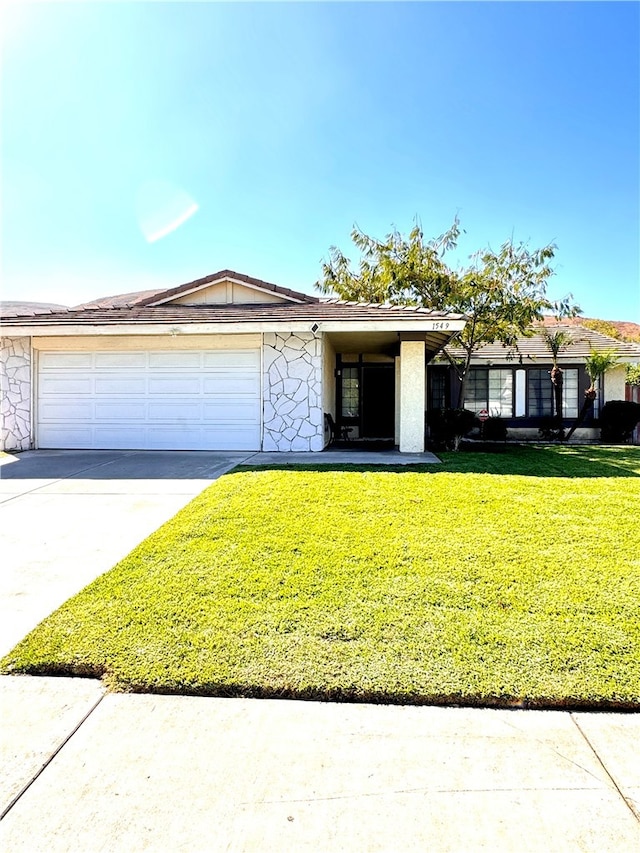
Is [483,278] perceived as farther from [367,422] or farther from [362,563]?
[362,563]

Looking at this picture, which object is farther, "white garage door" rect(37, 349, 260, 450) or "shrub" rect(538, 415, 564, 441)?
"shrub" rect(538, 415, 564, 441)

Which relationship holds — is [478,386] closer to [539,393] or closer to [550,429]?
[539,393]

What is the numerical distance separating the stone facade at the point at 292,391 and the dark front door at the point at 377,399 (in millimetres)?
4699

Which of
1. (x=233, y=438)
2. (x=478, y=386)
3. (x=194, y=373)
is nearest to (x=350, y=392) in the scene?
(x=478, y=386)

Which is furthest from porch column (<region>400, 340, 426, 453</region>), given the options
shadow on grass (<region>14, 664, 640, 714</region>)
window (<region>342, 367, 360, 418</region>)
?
shadow on grass (<region>14, 664, 640, 714</region>)

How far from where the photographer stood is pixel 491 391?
17.3m

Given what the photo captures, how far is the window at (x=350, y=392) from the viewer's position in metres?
15.6

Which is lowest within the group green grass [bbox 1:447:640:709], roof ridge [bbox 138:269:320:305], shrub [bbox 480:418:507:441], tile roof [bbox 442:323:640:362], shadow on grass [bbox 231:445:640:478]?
green grass [bbox 1:447:640:709]

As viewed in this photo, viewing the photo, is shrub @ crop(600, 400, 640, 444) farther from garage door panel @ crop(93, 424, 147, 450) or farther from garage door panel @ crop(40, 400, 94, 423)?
garage door panel @ crop(40, 400, 94, 423)

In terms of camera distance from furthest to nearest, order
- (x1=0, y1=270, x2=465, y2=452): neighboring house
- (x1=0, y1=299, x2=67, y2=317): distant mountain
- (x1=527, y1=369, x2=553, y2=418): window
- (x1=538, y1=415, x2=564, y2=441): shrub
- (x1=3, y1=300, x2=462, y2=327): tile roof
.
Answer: (x1=527, y1=369, x2=553, y2=418): window < (x1=538, y1=415, x2=564, y2=441): shrub < (x1=0, y1=299, x2=67, y2=317): distant mountain < (x1=0, y1=270, x2=465, y2=452): neighboring house < (x1=3, y1=300, x2=462, y2=327): tile roof

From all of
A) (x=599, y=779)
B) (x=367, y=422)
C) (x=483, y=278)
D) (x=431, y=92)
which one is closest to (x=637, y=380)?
(x=483, y=278)

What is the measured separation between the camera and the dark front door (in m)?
15.6

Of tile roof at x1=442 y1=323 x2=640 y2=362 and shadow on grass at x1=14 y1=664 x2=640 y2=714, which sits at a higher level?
tile roof at x1=442 y1=323 x2=640 y2=362

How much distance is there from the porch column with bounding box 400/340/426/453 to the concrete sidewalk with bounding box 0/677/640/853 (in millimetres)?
8753
